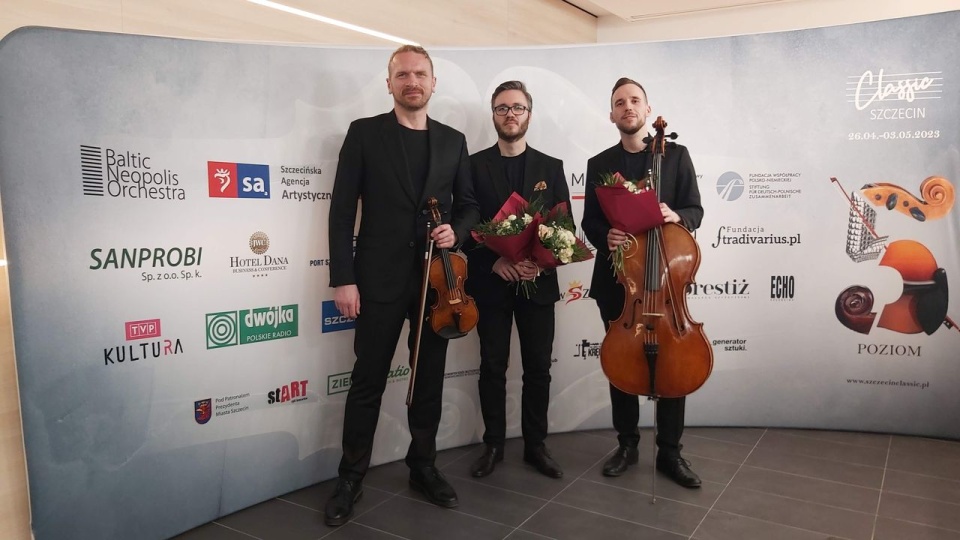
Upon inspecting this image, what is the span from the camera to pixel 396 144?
9.50 ft

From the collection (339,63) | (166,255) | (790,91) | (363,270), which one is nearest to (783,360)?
(790,91)

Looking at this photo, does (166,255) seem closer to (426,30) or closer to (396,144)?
(396,144)

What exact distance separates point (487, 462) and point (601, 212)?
52.3 inches

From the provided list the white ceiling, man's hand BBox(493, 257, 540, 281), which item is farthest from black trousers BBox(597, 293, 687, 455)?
the white ceiling

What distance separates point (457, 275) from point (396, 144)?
24.4 inches

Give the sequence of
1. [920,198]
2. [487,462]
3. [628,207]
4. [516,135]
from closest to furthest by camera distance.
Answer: [628,207]
[516,135]
[487,462]
[920,198]

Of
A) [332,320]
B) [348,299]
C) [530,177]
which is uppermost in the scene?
[530,177]

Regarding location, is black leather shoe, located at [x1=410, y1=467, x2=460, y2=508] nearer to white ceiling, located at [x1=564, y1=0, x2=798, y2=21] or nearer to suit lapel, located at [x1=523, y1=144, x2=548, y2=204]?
suit lapel, located at [x1=523, y1=144, x2=548, y2=204]

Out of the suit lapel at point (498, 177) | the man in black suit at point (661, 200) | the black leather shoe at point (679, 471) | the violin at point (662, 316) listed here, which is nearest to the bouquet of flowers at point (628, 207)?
the violin at point (662, 316)

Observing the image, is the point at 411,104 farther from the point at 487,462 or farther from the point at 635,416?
the point at 635,416

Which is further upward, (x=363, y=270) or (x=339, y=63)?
(x=339, y=63)

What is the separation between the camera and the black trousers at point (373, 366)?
2.88 meters

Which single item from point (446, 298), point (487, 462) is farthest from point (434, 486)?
point (446, 298)

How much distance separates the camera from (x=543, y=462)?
10.9ft
